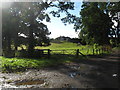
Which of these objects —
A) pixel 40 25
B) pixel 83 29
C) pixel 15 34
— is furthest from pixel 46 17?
pixel 83 29

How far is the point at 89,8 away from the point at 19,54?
28301 millimetres

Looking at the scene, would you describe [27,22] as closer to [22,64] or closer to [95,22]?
[22,64]

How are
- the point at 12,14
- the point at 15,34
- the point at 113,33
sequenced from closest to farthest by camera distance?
the point at 12,14, the point at 15,34, the point at 113,33

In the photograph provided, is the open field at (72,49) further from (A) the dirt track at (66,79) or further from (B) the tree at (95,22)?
(A) the dirt track at (66,79)

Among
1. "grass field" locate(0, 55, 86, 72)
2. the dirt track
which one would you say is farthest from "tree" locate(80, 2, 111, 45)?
the dirt track

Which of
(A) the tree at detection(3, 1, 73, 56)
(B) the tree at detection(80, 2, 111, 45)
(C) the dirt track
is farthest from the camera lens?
(B) the tree at detection(80, 2, 111, 45)

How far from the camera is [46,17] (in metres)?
31.4

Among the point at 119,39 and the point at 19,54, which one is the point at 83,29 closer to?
the point at 119,39

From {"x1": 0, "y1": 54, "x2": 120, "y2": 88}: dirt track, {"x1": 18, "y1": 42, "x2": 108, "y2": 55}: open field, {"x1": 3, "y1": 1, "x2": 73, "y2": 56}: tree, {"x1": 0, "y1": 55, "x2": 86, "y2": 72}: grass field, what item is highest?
{"x1": 3, "y1": 1, "x2": 73, "y2": 56}: tree

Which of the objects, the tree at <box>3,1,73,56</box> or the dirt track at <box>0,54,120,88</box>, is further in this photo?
the tree at <box>3,1,73,56</box>

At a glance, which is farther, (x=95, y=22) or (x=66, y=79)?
(x=95, y=22)

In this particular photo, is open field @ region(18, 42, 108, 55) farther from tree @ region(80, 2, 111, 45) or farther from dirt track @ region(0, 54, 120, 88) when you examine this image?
dirt track @ region(0, 54, 120, 88)

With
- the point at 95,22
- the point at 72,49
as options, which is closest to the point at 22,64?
the point at 72,49

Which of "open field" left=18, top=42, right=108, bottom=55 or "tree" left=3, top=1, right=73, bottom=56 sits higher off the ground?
"tree" left=3, top=1, right=73, bottom=56
